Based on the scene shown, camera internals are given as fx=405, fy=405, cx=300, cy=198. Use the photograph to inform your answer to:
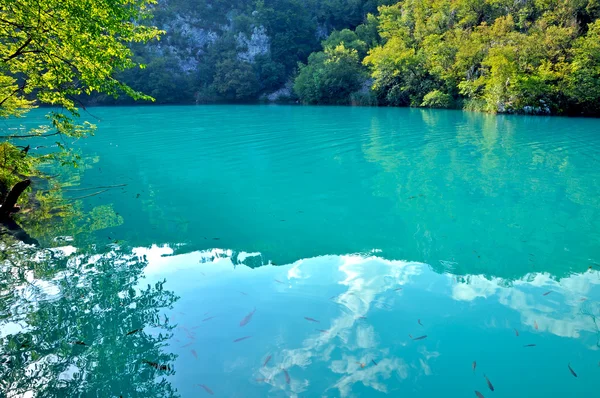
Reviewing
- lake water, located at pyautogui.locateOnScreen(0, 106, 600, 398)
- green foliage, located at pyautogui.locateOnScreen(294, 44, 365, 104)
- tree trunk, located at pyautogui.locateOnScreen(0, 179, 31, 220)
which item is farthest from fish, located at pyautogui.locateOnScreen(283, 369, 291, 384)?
green foliage, located at pyautogui.locateOnScreen(294, 44, 365, 104)

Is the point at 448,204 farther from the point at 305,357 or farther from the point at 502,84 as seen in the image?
the point at 502,84

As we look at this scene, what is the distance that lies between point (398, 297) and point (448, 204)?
530 centimetres

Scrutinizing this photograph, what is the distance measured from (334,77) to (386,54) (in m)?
8.82

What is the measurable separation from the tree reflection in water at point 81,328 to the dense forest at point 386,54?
3471 centimetres

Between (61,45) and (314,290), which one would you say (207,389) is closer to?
(314,290)

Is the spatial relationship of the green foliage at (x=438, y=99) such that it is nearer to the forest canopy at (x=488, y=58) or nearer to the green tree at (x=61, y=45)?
the forest canopy at (x=488, y=58)

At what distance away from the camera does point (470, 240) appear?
783 cm

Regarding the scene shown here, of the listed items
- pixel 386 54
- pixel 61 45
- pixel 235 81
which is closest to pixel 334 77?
pixel 386 54

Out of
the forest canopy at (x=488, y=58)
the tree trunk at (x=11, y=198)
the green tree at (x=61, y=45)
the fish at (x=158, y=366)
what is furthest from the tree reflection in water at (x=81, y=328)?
the forest canopy at (x=488, y=58)

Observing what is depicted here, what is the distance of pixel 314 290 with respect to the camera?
595 cm

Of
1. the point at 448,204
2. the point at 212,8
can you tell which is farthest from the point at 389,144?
the point at 212,8

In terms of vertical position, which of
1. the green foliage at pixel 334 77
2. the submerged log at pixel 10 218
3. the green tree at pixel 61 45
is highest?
the green foliage at pixel 334 77

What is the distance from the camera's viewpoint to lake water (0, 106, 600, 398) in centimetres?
410

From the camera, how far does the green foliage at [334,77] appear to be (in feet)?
179
